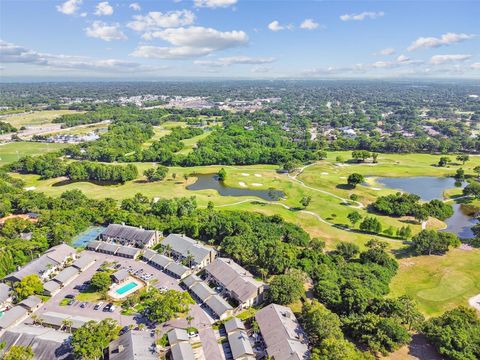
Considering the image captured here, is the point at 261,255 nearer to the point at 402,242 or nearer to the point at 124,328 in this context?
the point at 124,328

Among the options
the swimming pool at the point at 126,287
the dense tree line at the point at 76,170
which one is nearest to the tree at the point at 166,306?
the swimming pool at the point at 126,287

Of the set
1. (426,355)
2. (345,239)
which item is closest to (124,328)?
(426,355)

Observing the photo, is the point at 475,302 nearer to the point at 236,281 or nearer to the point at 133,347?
the point at 236,281

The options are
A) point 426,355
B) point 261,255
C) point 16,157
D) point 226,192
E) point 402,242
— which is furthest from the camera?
point 16,157

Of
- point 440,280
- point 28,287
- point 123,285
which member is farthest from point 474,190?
point 28,287

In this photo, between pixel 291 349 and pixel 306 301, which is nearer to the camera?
pixel 291 349

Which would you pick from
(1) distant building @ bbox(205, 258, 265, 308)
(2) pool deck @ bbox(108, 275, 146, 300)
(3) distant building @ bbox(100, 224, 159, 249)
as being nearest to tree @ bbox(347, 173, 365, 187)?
(1) distant building @ bbox(205, 258, 265, 308)

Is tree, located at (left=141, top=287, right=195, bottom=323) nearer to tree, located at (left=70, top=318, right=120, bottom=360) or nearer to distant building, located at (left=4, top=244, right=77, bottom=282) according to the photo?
tree, located at (left=70, top=318, right=120, bottom=360)

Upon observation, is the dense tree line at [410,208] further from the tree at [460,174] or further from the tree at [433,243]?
the tree at [460,174]
